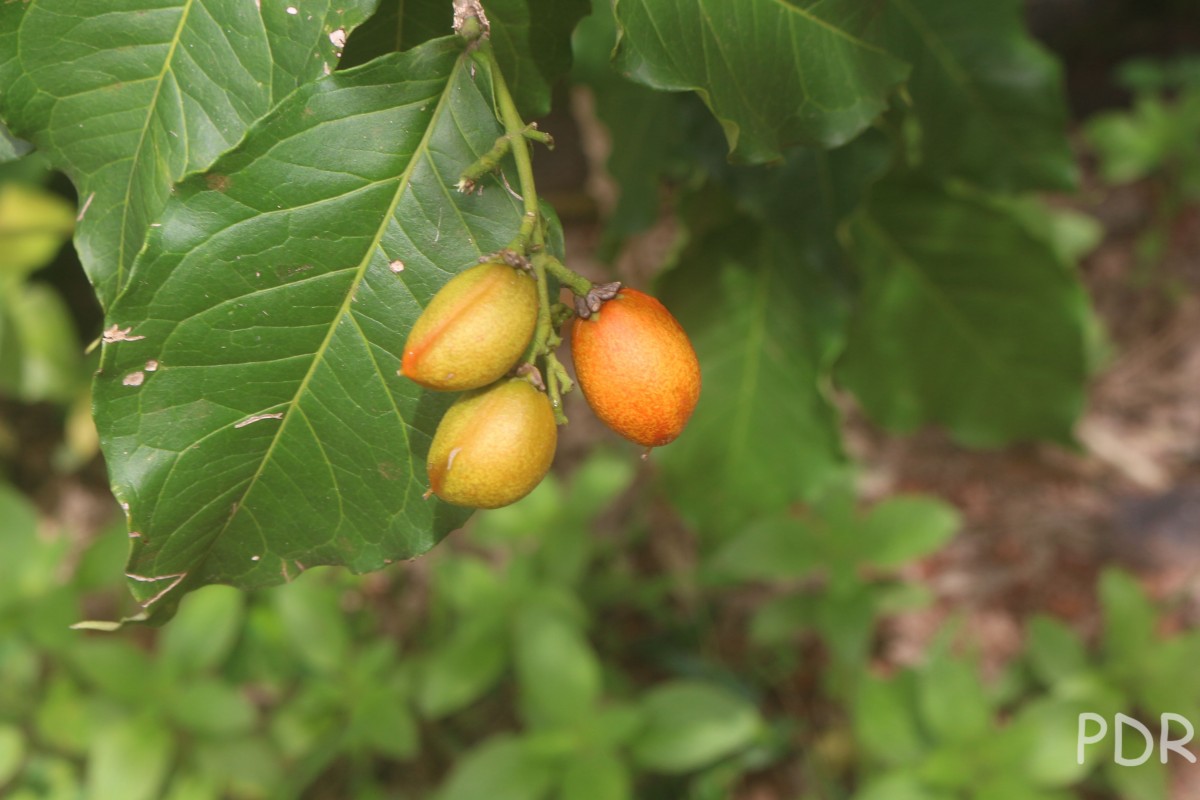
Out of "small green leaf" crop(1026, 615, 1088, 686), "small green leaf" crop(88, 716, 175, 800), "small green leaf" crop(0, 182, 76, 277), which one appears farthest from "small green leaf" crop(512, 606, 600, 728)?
"small green leaf" crop(0, 182, 76, 277)

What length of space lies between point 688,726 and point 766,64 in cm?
185

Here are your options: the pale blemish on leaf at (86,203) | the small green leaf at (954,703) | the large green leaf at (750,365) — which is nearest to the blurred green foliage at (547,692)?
the small green leaf at (954,703)

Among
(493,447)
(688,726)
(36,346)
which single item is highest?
(493,447)

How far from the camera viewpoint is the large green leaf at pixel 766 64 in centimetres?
78

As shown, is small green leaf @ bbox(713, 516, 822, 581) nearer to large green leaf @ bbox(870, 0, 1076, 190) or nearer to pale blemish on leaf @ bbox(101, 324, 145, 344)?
large green leaf @ bbox(870, 0, 1076, 190)

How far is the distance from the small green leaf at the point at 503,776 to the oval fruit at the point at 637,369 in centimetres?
167

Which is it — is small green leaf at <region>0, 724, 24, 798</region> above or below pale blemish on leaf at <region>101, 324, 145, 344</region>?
below

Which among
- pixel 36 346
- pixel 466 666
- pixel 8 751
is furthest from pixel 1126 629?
pixel 36 346

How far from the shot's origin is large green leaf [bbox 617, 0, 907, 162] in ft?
2.57

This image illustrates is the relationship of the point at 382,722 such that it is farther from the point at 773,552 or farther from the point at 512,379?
the point at 512,379

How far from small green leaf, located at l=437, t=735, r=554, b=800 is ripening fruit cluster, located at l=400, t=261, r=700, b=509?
5.47ft

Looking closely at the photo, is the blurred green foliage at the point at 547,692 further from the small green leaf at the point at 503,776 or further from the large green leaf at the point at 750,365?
the large green leaf at the point at 750,365

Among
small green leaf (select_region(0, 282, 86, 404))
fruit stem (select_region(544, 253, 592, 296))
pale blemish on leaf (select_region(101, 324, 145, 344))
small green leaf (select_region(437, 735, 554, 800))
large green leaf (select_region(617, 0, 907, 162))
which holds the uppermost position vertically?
large green leaf (select_region(617, 0, 907, 162))

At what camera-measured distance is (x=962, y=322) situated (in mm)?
1827
